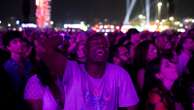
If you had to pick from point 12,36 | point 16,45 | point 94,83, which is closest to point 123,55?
point 12,36

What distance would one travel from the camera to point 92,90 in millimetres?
5742

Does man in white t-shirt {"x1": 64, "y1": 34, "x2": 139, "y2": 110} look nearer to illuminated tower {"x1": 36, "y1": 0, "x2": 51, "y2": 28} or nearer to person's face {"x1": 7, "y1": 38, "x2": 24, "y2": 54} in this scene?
person's face {"x1": 7, "y1": 38, "x2": 24, "y2": 54}

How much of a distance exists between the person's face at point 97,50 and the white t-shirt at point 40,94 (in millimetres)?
563

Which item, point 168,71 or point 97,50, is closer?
point 97,50

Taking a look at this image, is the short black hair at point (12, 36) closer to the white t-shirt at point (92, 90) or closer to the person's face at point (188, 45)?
the person's face at point (188, 45)

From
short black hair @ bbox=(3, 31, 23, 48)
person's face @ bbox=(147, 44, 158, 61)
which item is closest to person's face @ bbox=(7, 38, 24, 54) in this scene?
short black hair @ bbox=(3, 31, 23, 48)

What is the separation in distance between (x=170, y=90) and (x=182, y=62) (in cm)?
406

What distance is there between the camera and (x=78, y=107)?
570 cm

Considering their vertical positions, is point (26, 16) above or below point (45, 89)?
below

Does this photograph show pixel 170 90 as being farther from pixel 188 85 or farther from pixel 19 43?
pixel 19 43

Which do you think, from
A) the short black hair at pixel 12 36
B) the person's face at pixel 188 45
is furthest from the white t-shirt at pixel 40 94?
the person's face at pixel 188 45

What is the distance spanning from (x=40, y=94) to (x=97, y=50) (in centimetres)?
77

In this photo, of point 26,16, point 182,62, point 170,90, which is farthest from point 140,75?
point 26,16

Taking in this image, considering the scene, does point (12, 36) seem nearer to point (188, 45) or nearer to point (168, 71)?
point (168, 71)
